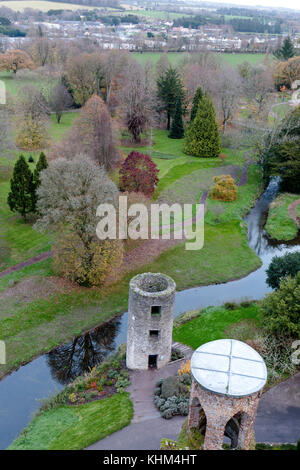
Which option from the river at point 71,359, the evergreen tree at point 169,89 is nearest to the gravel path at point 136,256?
the river at point 71,359

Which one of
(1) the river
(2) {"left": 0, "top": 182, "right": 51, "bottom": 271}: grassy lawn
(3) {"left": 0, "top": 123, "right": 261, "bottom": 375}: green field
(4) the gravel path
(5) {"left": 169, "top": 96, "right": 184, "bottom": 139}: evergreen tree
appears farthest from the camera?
(5) {"left": 169, "top": 96, "right": 184, "bottom": 139}: evergreen tree

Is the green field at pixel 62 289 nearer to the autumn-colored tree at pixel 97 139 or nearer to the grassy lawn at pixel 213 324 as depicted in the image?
the grassy lawn at pixel 213 324

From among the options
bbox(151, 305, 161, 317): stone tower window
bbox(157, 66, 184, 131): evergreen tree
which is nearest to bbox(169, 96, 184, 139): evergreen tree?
bbox(157, 66, 184, 131): evergreen tree

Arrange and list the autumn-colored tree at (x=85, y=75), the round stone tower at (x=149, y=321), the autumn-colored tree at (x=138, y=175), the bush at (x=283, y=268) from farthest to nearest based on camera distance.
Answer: the autumn-colored tree at (x=85, y=75), the autumn-colored tree at (x=138, y=175), the bush at (x=283, y=268), the round stone tower at (x=149, y=321)

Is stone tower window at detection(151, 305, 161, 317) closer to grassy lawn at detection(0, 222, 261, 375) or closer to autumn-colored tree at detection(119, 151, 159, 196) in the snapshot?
grassy lawn at detection(0, 222, 261, 375)

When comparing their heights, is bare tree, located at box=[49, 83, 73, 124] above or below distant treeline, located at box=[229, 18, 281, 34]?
below

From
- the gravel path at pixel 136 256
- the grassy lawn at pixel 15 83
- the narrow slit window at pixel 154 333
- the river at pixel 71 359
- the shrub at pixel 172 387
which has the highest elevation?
the grassy lawn at pixel 15 83

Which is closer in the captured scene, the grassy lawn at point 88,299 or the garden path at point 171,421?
the garden path at point 171,421
